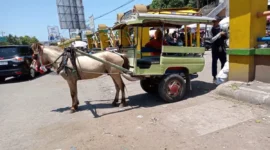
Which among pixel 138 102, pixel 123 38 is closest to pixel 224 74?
pixel 138 102

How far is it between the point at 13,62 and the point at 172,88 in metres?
8.89

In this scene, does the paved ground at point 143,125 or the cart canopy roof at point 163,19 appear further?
the cart canopy roof at point 163,19

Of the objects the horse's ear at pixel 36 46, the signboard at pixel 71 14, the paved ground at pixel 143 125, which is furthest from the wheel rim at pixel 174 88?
the signboard at pixel 71 14

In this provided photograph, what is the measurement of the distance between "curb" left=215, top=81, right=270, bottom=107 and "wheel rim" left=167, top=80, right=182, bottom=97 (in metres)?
0.92

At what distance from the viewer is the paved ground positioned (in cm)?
331

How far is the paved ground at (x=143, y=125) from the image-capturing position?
10.9 feet

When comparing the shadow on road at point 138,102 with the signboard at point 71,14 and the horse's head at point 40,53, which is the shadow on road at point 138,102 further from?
the signboard at point 71,14

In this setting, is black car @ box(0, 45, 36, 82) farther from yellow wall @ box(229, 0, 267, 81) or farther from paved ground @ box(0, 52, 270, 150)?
yellow wall @ box(229, 0, 267, 81)

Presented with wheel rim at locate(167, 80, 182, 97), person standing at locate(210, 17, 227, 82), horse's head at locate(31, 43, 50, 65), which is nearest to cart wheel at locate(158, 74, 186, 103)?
wheel rim at locate(167, 80, 182, 97)

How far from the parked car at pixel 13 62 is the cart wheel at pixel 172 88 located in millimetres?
8621

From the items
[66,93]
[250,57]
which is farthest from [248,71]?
[66,93]

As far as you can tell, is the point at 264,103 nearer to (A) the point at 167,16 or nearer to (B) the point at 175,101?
(B) the point at 175,101

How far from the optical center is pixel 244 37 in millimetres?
4926

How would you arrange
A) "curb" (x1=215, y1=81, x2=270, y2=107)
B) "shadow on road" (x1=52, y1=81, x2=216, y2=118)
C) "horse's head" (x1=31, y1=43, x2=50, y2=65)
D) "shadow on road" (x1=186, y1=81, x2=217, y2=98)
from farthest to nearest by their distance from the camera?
"shadow on road" (x1=186, y1=81, x2=217, y2=98)
"shadow on road" (x1=52, y1=81, x2=216, y2=118)
"horse's head" (x1=31, y1=43, x2=50, y2=65)
"curb" (x1=215, y1=81, x2=270, y2=107)
